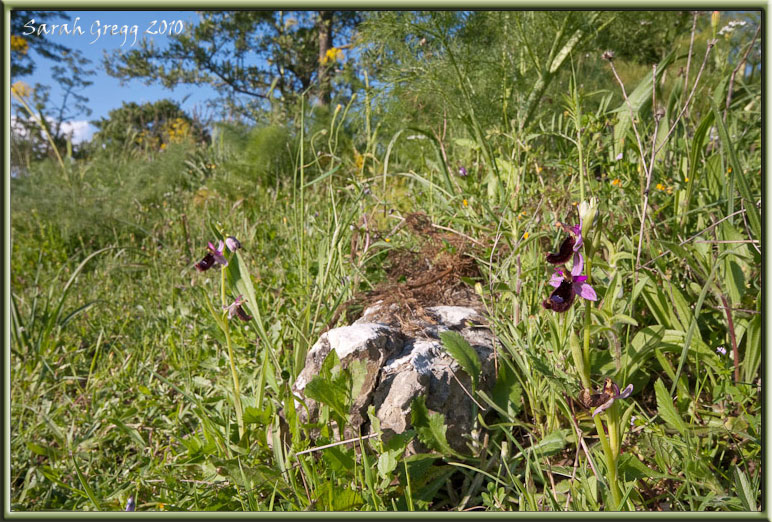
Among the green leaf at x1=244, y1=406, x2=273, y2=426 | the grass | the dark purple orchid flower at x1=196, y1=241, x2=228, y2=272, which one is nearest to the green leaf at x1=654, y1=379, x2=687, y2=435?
the grass

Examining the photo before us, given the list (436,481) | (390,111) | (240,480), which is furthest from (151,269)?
(436,481)

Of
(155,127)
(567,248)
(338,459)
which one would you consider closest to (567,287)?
(567,248)

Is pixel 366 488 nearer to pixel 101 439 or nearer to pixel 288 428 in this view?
pixel 288 428

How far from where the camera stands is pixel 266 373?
1.28 meters

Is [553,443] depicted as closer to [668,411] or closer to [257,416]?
[668,411]

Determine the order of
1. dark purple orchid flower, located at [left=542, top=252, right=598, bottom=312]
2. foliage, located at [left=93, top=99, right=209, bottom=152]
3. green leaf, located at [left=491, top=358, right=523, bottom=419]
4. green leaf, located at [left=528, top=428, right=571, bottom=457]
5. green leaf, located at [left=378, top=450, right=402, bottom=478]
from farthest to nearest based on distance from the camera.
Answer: foliage, located at [left=93, top=99, right=209, bottom=152] → green leaf, located at [left=491, top=358, right=523, bottom=419] → green leaf, located at [left=528, top=428, right=571, bottom=457] → green leaf, located at [left=378, top=450, right=402, bottom=478] → dark purple orchid flower, located at [left=542, top=252, right=598, bottom=312]

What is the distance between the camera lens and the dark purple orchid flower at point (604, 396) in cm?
80

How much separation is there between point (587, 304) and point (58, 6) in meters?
1.31

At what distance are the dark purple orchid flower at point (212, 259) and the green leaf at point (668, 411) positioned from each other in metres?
0.98

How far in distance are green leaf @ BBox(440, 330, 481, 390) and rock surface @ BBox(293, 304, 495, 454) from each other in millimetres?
47

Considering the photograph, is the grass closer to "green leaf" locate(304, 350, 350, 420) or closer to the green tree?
"green leaf" locate(304, 350, 350, 420)

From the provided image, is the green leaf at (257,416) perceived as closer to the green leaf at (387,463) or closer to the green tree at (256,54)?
the green leaf at (387,463)

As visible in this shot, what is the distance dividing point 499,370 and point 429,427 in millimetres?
245

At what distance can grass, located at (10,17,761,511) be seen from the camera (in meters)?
1.08
